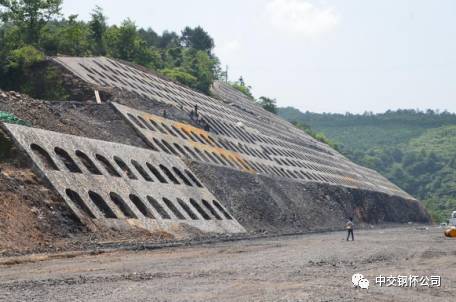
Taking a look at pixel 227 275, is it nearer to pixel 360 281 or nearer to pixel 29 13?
pixel 360 281

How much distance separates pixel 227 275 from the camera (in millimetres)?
23141

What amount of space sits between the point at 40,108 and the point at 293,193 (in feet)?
94.8

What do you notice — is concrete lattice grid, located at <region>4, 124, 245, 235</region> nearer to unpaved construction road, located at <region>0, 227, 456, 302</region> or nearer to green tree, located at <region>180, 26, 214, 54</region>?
unpaved construction road, located at <region>0, 227, 456, 302</region>

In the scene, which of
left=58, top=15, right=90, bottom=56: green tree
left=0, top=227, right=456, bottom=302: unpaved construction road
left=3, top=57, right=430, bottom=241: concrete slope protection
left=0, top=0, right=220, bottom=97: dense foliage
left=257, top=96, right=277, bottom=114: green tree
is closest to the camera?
left=0, top=227, right=456, bottom=302: unpaved construction road

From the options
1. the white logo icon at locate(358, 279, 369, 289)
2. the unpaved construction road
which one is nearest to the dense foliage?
the unpaved construction road

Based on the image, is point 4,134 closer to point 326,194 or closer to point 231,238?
point 231,238

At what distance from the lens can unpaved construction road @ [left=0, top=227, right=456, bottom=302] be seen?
18.7 m

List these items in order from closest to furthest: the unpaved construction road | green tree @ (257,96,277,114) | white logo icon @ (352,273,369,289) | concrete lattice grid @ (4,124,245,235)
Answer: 1. the unpaved construction road
2. white logo icon @ (352,273,369,289)
3. concrete lattice grid @ (4,124,245,235)
4. green tree @ (257,96,277,114)

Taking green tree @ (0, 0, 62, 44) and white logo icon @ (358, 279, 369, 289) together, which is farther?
green tree @ (0, 0, 62, 44)

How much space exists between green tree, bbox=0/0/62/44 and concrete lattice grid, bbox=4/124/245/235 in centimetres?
4344

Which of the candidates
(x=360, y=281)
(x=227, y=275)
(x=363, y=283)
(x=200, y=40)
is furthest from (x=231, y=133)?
(x=200, y=40)

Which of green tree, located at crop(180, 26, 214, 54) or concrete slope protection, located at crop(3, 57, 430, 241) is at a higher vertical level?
green tree, located at crop(180, 26, 214, 54)

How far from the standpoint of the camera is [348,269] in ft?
82.1

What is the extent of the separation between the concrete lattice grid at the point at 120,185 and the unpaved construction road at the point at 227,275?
231 inches
